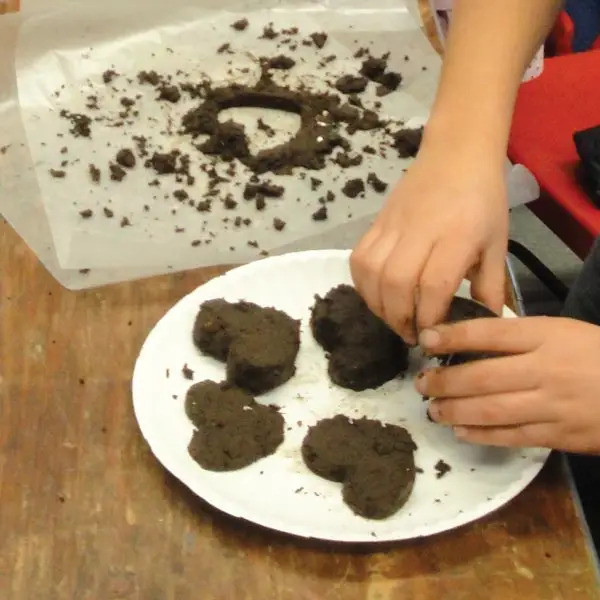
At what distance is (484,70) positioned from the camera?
2.59 feet

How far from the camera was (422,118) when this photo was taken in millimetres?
1125

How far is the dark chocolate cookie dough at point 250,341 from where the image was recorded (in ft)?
2.47

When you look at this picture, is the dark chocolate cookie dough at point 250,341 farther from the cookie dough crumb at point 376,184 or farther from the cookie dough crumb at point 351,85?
the cookie dough crumb at point 351,85

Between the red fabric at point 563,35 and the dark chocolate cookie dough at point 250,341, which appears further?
the red fabric at point 563,35

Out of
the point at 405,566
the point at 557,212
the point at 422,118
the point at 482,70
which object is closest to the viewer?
the point at 405,566

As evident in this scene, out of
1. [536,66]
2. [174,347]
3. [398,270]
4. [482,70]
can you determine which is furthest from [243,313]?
[536,66]

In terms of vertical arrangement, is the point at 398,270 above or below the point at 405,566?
above

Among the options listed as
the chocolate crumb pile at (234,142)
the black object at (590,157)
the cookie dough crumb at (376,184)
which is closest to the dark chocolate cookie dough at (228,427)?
the chocolate crumb pile at (234,142)

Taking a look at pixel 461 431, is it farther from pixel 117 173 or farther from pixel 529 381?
pixel 117 173

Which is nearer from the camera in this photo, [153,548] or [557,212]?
[153,548]

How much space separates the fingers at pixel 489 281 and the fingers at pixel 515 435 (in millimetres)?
114

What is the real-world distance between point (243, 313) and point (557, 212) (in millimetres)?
434

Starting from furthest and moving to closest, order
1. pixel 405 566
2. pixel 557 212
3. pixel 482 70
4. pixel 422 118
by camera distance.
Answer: pixel 422 118 → pixel 557 212 → pixel 482 70 → pixel 405 566

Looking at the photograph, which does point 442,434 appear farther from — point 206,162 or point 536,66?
point 536,66
